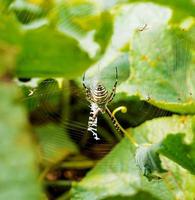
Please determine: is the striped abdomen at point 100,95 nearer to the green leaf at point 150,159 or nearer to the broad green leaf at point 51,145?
the green leaf at point 150,159

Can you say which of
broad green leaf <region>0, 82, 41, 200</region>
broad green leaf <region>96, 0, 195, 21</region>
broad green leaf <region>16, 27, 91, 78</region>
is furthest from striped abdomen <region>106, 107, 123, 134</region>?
broad green leaf <region>0, 82, 41, 200</region>

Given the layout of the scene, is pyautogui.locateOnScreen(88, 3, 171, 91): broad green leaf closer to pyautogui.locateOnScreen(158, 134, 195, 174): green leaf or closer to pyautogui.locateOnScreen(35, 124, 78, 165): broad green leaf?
pyautogui.locateOnScreen(35, 124, 78, 165): broad green leaf

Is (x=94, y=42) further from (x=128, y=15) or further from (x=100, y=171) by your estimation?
(x=100, y=171)

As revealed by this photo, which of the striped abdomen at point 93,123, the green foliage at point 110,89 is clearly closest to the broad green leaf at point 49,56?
the green foliage at point 110,89

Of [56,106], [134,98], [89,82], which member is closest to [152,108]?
[134,98]

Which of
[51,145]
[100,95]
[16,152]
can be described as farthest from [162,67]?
[16,152]

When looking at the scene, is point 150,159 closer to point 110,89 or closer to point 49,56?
point 110,89

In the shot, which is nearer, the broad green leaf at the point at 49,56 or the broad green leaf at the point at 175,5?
the broad green leaf at the point at 49,56
